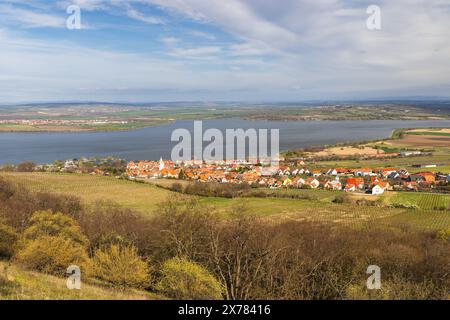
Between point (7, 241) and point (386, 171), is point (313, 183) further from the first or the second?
point (7, 241)

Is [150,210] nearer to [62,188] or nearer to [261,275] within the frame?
[62,188]

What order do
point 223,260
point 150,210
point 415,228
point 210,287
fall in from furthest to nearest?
point 150,210 < point 415,228 < point 223,260 < point 210,287

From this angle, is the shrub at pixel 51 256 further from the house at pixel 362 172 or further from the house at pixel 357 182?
the house at pixel 362 172

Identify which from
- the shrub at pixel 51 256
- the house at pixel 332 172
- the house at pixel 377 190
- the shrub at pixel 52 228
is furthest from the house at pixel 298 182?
the shrub at pixel 51 256

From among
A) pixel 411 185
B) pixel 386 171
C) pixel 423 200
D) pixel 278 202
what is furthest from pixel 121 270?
pixel 386 171

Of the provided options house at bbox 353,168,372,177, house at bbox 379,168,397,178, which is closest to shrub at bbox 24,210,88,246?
house at bbox 353,168,372,177

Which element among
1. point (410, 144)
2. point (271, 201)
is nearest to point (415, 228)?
point (271, 201)

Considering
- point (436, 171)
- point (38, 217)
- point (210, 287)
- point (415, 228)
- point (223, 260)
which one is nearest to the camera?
point (210, 287)
